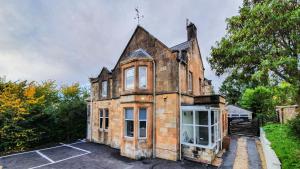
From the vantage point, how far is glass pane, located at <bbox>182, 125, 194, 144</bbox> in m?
11.2

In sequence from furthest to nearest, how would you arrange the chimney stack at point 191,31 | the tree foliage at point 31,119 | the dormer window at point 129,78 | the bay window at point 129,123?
the chimney stack at point 191,31 < the tree foliage at point 31,119 < the dormer window at point 129,78 < the bay window at point 129,123

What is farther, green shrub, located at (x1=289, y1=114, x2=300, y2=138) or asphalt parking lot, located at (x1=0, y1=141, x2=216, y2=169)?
green shrub, located at (x1=289, y1=114, x2=300, y2=138)

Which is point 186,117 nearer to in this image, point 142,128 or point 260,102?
point 142,128

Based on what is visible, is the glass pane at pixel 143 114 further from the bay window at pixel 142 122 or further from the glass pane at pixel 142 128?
the glass pane at pixel 142 128

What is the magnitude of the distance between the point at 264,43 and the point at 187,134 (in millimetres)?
7323

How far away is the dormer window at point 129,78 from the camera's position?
12.1m

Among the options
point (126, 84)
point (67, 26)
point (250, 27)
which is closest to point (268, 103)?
point (250, 27)

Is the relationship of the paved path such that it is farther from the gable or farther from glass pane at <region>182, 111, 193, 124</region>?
the gable

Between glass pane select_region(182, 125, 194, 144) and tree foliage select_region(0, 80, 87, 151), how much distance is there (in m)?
12.1

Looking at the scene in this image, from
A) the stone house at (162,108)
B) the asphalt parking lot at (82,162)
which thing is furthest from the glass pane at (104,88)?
the asphalt parking lot at (82,162)

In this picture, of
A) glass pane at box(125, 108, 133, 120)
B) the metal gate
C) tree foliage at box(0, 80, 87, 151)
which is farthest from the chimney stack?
tree foliage at box(0, 80, 87, 151)

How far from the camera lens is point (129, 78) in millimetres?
12359

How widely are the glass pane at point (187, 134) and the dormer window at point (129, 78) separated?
4.76m

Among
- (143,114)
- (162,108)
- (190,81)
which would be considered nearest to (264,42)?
(190,81)
